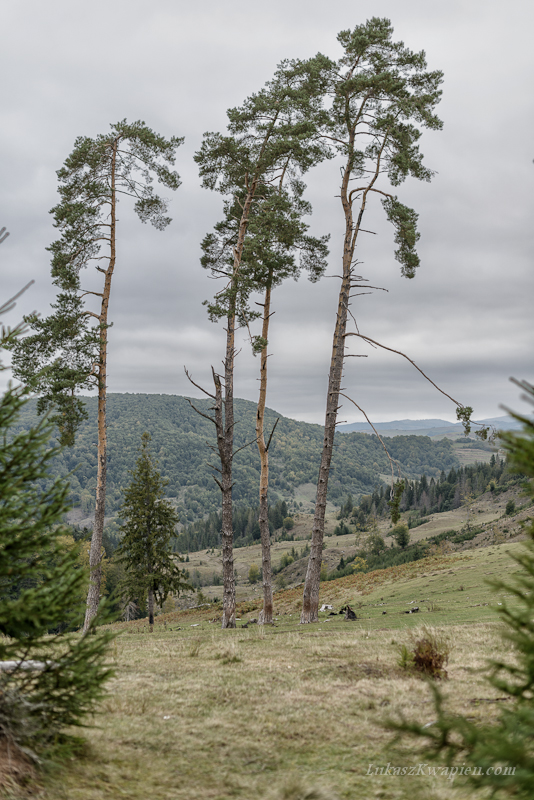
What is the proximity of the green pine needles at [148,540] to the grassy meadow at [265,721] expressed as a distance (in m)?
19.2

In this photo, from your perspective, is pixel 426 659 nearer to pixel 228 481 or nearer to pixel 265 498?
pixel 228 481

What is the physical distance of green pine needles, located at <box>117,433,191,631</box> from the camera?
28.7 m

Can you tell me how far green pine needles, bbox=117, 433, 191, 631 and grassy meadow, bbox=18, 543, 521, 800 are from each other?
1917 cm

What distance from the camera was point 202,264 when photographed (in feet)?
68.6

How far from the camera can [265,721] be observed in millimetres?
5668

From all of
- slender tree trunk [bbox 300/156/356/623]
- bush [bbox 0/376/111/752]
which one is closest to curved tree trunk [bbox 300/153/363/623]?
slender tree trunk [bbox 300/156/356/623]

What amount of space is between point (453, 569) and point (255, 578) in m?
84.2

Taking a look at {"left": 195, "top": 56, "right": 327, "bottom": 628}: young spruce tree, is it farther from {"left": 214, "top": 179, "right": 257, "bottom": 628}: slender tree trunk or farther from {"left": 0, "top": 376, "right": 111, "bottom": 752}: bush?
{"left": 0, "top": 376, "right": 111, "bottom": 752}: bush

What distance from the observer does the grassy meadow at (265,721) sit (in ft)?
13.4

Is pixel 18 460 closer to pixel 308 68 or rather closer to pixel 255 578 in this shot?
pixel 308 68

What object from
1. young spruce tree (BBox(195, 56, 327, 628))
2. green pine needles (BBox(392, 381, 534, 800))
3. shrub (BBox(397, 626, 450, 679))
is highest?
young spruce tree (BBox(195, 56, 327, 628))

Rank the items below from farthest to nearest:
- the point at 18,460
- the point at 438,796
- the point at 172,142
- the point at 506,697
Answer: the point at 172,142
the point at 506,697
the point at 18,460
the point at 438,796

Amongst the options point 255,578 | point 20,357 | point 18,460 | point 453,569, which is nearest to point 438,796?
point 18,460

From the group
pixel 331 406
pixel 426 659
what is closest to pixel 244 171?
pixel 331 406
